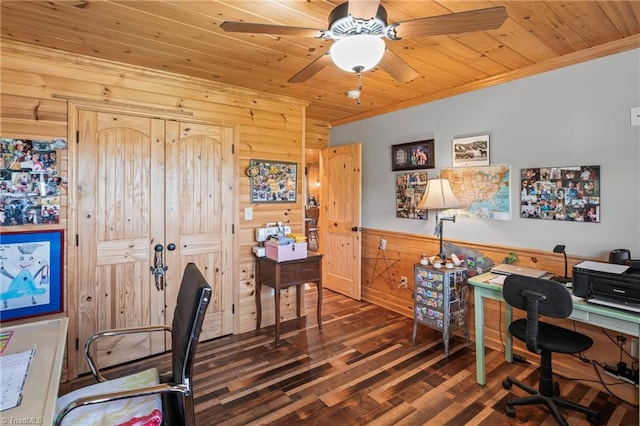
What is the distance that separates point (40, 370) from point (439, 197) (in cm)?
298

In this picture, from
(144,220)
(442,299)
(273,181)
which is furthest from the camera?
(273,181)

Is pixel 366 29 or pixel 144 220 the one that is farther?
pixel 144 220

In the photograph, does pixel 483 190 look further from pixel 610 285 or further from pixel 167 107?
pixel 167 107

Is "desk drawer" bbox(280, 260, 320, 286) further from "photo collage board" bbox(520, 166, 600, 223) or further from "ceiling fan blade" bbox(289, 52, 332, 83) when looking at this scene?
"photo collage board" bbox(520, 166, 600, 223)

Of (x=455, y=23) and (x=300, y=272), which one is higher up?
(x=455, y=23)

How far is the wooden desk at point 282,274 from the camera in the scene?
3.12 meters

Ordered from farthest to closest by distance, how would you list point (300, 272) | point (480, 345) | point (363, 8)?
point (300, 272)
point (480, 345)
point (363, 8)

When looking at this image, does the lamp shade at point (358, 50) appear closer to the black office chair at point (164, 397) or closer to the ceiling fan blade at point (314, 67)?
→ the ceiling fan blade at point (314, 67)

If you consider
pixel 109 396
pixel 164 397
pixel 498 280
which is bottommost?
pixel 164 397

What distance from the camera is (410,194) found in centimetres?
376

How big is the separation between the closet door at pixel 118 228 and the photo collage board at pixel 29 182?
157mm

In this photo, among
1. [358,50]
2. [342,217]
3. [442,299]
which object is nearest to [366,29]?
[358,50]

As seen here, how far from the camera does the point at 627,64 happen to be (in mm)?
2307

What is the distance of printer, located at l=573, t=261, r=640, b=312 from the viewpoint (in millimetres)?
1868
